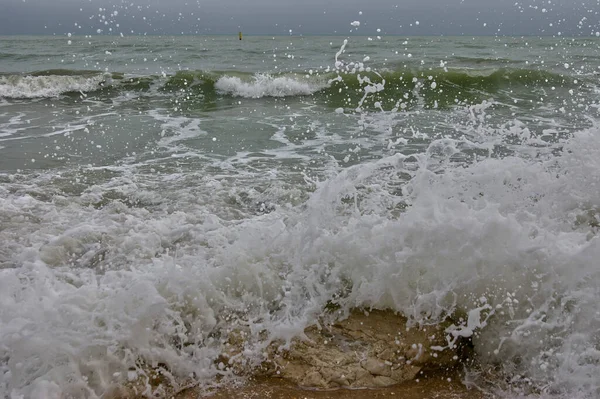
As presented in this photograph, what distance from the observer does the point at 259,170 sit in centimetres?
551

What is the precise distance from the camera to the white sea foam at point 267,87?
1228 cm

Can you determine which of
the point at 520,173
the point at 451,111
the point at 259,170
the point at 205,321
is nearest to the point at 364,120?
the point at 451,111

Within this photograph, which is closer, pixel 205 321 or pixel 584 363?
pixel 584 363

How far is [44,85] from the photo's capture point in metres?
13.1

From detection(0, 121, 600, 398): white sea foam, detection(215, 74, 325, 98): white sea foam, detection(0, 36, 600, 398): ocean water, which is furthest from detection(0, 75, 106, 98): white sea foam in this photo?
detection(0, 121, 600, 398): white sea foam

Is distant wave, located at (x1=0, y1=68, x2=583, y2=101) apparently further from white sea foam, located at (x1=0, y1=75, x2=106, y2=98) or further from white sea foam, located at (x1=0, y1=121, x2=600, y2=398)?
white sea foam, located at (x1=0, y1=121, x2=600, y2=398)

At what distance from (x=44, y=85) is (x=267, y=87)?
18.3 ft

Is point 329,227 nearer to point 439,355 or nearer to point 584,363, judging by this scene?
point 439,355

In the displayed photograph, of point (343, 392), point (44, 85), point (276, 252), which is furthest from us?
point (44, 85)

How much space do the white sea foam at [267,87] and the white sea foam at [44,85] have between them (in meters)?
3.45

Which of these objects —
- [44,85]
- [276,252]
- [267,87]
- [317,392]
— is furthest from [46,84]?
[317,392]

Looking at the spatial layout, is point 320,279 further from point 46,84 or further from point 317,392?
point 46,84

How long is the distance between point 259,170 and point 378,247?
8.97ft

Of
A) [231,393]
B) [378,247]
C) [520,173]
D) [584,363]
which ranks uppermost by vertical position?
[520,173]
